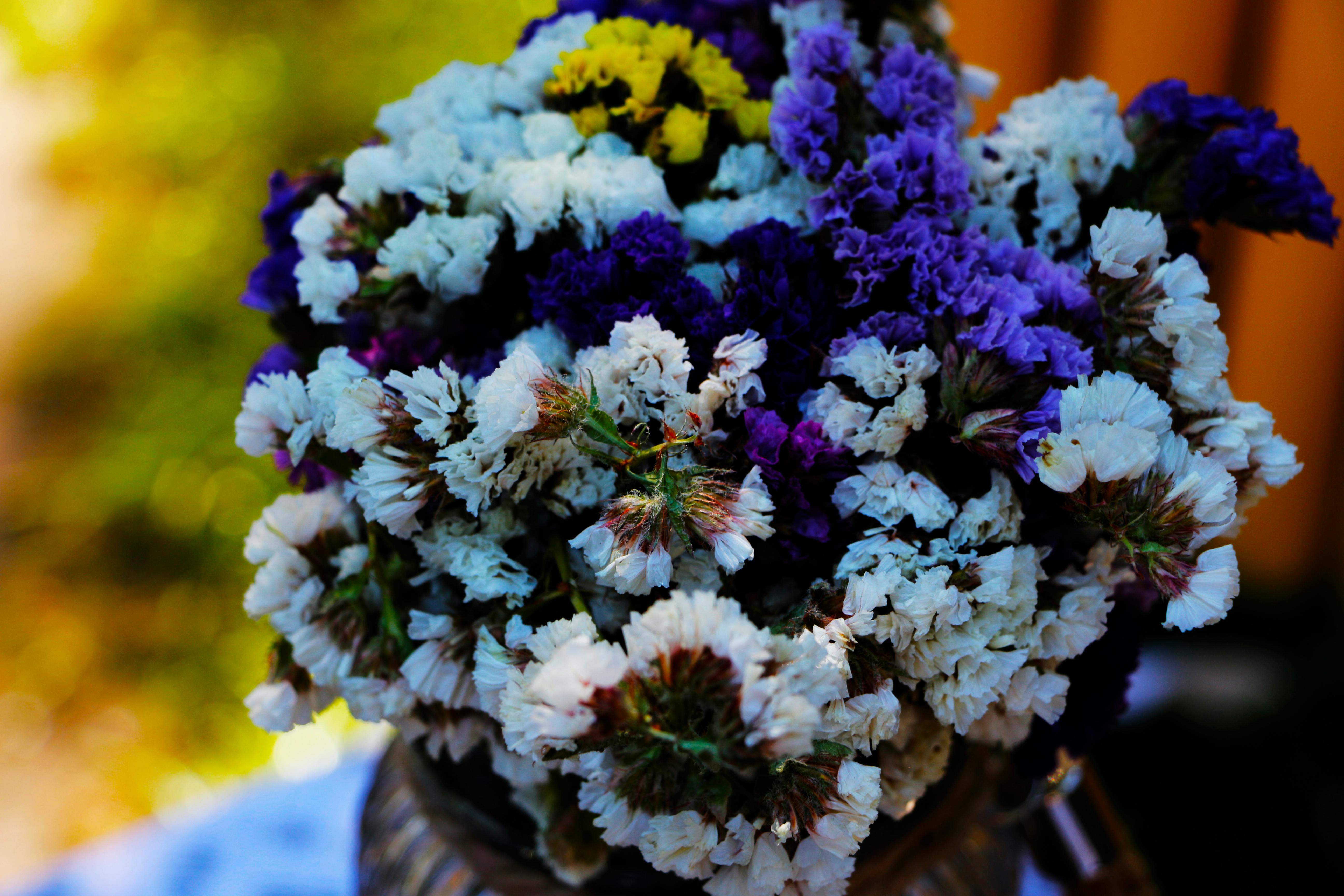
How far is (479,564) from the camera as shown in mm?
335

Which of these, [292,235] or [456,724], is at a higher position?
[292,235]

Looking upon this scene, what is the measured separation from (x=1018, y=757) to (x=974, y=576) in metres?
0.16

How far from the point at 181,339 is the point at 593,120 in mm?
1150

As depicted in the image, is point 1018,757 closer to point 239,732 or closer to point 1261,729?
point 1261,729

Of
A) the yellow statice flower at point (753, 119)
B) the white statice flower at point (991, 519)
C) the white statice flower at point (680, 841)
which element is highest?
the yellow statice flower at point (753, 119)

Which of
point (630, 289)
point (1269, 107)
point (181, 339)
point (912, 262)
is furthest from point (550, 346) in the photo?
point (181, 339)

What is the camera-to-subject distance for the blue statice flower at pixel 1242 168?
1.27ft

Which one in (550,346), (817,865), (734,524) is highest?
(550,346)

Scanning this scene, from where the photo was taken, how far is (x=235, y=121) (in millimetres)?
1304

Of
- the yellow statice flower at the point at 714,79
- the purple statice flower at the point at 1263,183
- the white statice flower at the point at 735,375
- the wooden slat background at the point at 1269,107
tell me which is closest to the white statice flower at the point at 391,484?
the white statice flower at the point at 735,375

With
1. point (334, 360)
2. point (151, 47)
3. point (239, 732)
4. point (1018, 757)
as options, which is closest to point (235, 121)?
point (151, 47)

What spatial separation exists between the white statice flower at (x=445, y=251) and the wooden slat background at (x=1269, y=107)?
844 millimetres

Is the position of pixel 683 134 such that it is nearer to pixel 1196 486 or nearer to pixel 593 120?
pixel 593 120

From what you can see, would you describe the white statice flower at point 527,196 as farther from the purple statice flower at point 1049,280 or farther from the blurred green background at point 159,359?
the blurred green background at point 159,359
